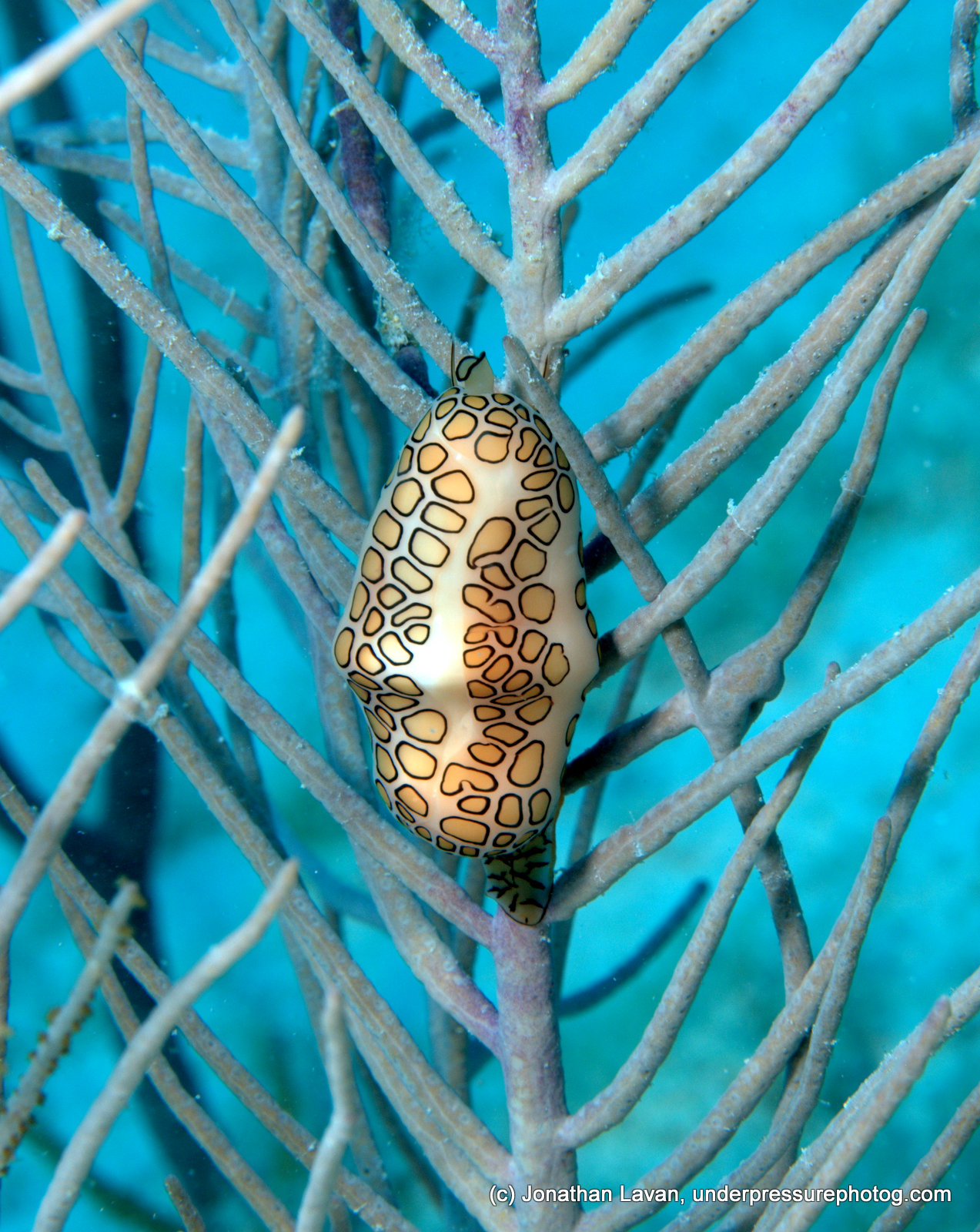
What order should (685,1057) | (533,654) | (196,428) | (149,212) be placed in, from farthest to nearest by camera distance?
(685,1057), (196,428), (149,212), (533,654)

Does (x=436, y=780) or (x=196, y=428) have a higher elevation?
(x=196, y=428)

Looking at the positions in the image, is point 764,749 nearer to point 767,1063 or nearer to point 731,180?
point 767,1063

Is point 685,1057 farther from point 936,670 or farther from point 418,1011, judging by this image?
point 936,670

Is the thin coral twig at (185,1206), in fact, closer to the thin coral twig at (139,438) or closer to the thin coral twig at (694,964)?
the thin coral twig at (694,964)

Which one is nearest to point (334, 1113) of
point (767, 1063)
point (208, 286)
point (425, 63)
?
point (767, 1063)

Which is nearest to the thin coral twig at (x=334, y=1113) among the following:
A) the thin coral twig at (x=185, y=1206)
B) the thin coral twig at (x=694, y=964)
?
the thin coral twig at (x=694, y=964)

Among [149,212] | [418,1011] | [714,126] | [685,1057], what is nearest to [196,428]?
[149,212]

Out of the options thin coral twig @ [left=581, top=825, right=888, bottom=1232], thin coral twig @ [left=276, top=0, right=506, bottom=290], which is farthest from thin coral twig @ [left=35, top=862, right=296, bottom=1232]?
thin coral twig @ [left=276, top=0, right=506, bottom=290]

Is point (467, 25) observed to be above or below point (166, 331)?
above
